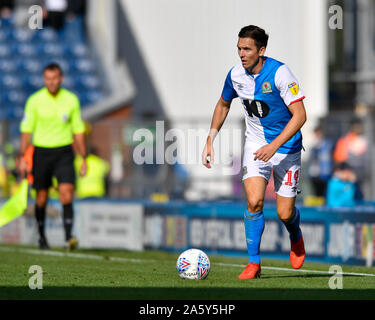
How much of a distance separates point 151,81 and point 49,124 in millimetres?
13851

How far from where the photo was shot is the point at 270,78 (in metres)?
8.82

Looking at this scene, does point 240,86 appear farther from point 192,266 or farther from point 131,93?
point 131,93

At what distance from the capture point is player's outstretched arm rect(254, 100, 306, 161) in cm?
849

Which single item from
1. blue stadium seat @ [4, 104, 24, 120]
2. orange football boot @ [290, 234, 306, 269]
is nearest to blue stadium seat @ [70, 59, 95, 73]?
blue stadium seat @ [4, 104, 24, 120]

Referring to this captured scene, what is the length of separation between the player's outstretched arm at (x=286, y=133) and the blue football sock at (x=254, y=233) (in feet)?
2.27

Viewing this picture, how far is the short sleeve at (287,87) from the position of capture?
877 cm

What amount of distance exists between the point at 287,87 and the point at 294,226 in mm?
1453

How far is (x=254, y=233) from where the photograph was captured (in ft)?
29.5

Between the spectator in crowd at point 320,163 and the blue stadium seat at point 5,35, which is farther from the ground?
the blue stadium seat at point 5,35

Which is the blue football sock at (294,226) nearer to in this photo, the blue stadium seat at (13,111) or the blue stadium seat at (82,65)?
the blue stadium seat at (13,111)

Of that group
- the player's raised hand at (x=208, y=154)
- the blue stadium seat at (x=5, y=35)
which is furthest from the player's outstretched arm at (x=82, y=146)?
the blue stadium seat at (x=5, y=35)

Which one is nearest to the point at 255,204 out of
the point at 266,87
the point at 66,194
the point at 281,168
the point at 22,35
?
the point at 281,168
